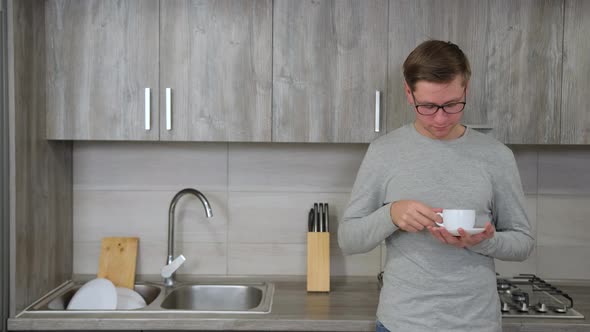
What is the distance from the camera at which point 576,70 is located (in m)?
2.38

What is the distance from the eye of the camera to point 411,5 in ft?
7.88

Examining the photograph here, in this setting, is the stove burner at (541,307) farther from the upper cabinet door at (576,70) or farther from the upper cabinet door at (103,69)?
the upper cabinet door at (103,69)

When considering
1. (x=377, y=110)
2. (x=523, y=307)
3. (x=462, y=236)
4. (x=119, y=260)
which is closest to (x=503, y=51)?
(x=377, y=110)

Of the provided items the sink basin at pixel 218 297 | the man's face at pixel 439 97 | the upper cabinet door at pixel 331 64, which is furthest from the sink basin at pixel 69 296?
the man's face at pixel 439 97

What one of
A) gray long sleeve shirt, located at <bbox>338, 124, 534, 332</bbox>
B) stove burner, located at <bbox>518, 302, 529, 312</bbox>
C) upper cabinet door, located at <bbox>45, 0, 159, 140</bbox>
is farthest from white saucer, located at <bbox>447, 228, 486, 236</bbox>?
upper cabinet door, located at <bbox>45, 0, 159, 140</bbox>

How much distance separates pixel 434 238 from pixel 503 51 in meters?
1.02

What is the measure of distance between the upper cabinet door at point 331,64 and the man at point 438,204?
0.59 meters

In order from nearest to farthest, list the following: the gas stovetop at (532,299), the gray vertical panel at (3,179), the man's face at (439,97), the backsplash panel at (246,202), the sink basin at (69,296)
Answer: the man's face at (439,97), the gray vertical panel at (3,179), the gas stovetop at (532,299), the sink basin at (69,296), the backsplash panel at (246,202)

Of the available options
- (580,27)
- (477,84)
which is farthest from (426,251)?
(580,27)

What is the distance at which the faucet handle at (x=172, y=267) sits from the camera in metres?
2.63

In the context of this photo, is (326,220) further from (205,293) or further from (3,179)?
(3,179)

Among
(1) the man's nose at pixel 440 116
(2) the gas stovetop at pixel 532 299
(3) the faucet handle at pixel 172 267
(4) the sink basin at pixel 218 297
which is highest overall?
(1) the man's nose at pixel 440 116

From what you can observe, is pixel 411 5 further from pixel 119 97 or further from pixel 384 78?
pixel 119 97

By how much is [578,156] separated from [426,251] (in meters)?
1.40
